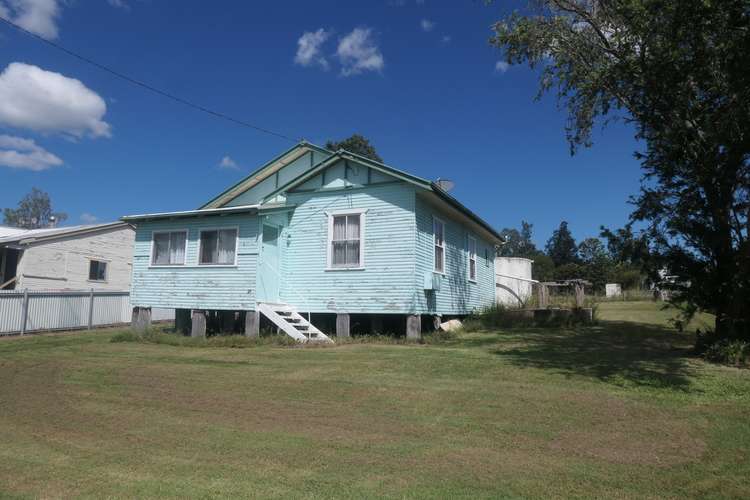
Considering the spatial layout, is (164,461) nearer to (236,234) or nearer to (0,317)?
(236,234)

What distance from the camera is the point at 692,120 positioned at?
1087cm

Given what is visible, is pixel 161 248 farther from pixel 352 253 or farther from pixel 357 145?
pixel 357 145

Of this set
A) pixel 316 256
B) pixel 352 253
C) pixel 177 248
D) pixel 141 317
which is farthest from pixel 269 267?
pixel 141 317

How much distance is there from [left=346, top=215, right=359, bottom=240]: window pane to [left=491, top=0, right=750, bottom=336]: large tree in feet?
21.8

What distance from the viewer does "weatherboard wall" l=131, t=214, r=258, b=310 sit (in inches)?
A: 590

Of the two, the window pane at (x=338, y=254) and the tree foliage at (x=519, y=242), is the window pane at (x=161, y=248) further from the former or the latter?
the tree foliage at (x=519, y=242)

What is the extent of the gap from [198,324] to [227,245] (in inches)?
95.4

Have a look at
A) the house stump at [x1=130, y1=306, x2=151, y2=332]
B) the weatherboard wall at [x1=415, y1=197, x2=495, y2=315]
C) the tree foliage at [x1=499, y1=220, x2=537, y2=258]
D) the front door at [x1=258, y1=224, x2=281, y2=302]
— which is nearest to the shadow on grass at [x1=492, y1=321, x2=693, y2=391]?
the weatherboard wall at [x1=415, y1=197, x2=495, y2=315]

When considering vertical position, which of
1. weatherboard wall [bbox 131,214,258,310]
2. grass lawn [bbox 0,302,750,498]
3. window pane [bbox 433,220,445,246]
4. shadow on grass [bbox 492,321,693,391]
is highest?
window pane [bbox 433,220,445,246]

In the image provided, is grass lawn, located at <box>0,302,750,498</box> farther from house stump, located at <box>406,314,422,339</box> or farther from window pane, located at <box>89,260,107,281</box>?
window pane, located at <box>89,260,107,281</box>

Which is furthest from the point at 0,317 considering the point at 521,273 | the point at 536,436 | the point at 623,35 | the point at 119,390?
the point at 521,273

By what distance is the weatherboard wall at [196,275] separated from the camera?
15.0m

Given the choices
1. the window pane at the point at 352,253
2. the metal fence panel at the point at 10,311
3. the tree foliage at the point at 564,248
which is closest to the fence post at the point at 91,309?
the metal fence panel at the point at 10,311

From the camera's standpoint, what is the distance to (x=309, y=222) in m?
15.5
